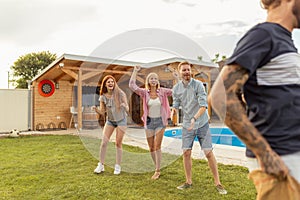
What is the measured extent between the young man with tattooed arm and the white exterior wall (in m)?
10.3

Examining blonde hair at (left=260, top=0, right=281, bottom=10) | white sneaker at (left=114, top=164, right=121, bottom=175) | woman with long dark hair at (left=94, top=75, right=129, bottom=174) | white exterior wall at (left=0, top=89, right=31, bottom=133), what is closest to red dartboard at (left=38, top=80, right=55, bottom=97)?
white exterior wall at (left=0, top=89, right=31, bottom=133)

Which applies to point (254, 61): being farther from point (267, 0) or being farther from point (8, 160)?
point (8, 160)

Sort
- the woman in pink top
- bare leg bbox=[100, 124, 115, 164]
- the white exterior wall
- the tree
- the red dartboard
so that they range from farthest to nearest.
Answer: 1. the tree
2. the red dartboard
3. the white exterior wall
4. bare leg bbox=[100, 124, 115, 164]
5. the woman in pink top

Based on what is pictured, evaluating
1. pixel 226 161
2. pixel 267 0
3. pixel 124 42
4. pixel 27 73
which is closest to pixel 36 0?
pixel 124 42

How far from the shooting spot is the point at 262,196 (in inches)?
32.5

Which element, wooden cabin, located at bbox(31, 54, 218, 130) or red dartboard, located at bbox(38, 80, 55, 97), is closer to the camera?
wooden cabin, located at bbox(31, 54, 218, 130)

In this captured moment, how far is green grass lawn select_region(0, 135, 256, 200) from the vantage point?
9.78 ft

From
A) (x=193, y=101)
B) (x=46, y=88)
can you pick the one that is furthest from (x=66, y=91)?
(x=193, y=101)

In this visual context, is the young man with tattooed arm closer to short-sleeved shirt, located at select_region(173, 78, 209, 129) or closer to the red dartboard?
short-sleeved shirt, located at select_region(173, 78, 209, 129)

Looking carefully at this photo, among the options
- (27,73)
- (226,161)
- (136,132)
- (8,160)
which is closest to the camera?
(226,161)

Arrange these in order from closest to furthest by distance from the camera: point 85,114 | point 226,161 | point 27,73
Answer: point 226,161 < point 85,114 < point 27,73

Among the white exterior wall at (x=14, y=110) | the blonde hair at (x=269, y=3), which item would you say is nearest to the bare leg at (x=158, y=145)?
the blonde hair at (x=269, y=3)

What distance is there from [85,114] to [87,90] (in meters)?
0.94

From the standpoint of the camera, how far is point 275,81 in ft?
2.60
